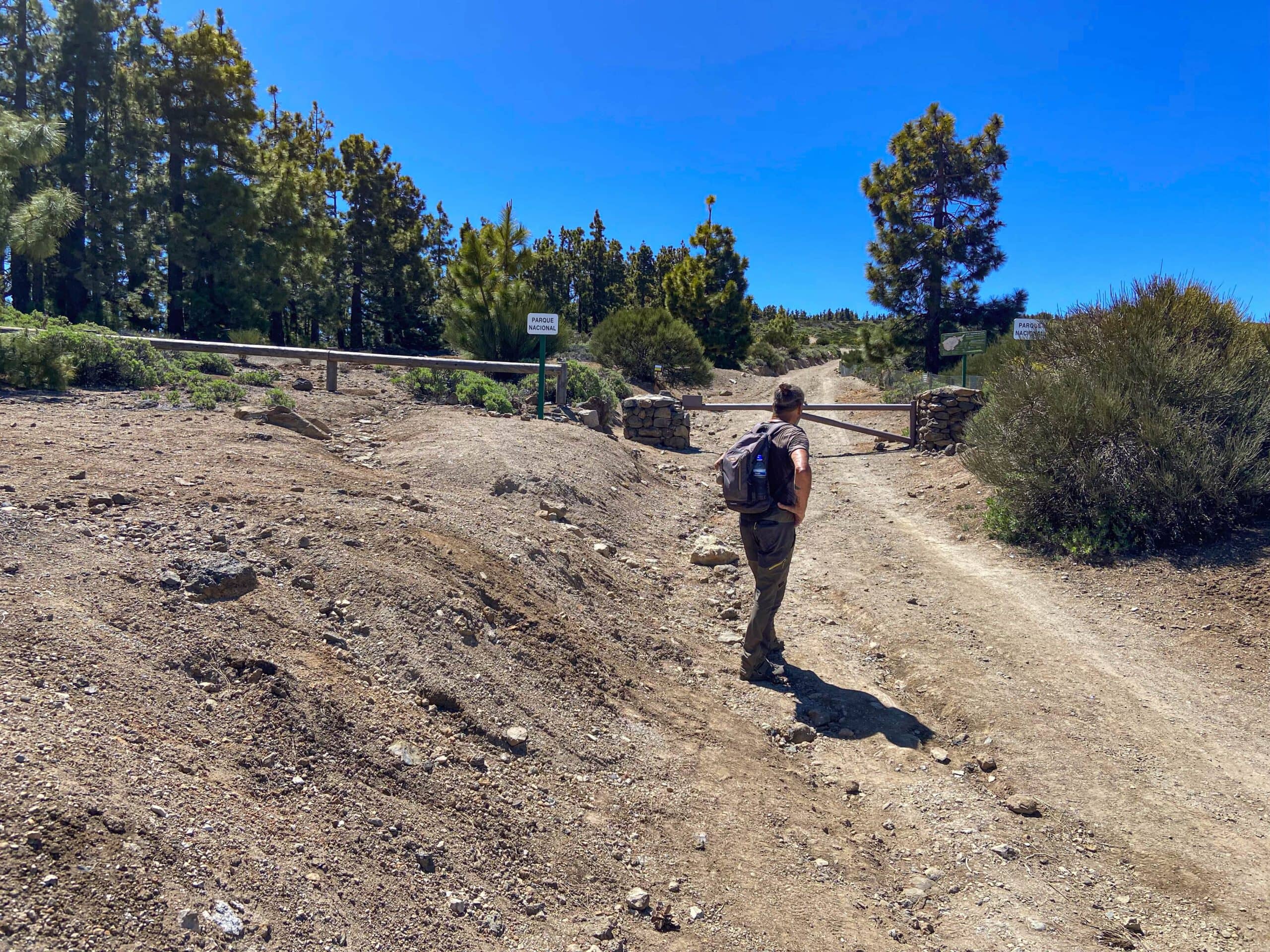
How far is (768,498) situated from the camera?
494cm

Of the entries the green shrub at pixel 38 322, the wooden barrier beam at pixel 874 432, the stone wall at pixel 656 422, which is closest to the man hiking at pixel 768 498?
the green shrub at pixel 38 322

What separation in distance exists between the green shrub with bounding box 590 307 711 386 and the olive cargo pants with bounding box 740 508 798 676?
68.5 feet

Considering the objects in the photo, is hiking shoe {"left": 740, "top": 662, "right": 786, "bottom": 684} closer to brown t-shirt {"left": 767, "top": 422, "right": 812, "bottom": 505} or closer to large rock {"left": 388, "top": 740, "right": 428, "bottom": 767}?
brown t-shirt {"left": 767, "top": 422, "right": 812, "bottom": 505}

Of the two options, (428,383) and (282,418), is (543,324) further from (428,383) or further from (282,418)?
(282,418)

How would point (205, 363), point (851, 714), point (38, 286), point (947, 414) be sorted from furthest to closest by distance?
1. point (38, 286)
2. point (947, 414)
3. point (205, 363)
4. point (851, 714)

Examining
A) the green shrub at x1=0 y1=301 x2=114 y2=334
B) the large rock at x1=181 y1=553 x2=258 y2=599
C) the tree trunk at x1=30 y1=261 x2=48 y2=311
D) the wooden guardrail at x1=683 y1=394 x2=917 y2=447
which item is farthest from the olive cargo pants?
the tree trunk at x1=30 y1=261 x2=48 y2=311

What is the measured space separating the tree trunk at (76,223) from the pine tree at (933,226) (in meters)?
23.0

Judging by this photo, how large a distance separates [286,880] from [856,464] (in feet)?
42.1

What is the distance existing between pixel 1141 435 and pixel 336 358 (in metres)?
10.5

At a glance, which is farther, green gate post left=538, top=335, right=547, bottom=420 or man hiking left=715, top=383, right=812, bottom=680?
green gate post left=538, top=335, right=547, bottom=420

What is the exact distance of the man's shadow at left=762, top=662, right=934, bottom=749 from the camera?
4621mm

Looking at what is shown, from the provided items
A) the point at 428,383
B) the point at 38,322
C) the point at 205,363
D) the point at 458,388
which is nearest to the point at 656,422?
the point at 458,388

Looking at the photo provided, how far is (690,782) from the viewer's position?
3.85 metres

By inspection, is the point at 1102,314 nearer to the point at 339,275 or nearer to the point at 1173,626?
the point at 1173,626
